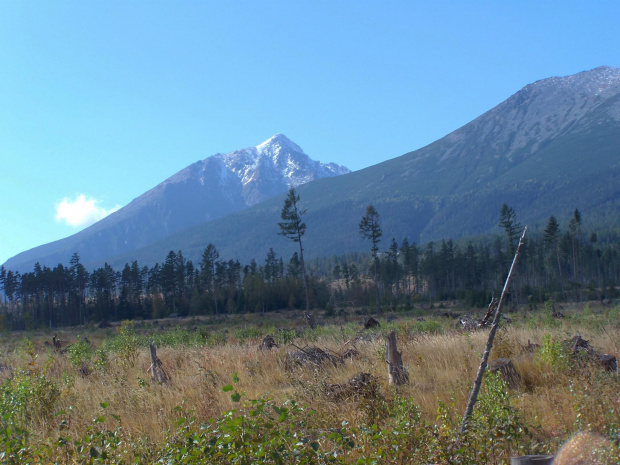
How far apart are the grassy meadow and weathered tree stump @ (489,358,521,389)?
6 cm

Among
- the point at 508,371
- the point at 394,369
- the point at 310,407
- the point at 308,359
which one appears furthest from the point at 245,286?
the point at 310,407

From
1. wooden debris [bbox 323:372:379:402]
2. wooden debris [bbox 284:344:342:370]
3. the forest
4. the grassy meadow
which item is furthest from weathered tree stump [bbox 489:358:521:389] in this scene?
the forest

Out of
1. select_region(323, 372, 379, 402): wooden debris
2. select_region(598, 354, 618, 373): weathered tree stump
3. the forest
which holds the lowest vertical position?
select_region(598, 354, 618, 373): weathered tree stump

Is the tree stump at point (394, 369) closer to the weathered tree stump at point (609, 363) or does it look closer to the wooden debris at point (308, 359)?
the wooden debris at point (308, 359)

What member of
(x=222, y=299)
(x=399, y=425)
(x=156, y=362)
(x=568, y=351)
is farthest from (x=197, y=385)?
(x=222, y=299)

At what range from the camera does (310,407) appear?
660 cm

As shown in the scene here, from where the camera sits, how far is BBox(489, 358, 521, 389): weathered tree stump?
24.7 ft

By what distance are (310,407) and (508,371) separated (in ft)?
9.82

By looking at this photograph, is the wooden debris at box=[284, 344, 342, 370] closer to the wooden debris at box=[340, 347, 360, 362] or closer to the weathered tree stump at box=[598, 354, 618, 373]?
the wooden debris at box=[340, 347, 360, 362]

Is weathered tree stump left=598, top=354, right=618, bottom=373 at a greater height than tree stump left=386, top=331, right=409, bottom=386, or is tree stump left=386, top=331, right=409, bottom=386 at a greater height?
tree stump left=386, top=331, right=409, bottom=386

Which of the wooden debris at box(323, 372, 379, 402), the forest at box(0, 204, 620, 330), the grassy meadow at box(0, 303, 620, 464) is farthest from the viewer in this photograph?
the forest at box(0, 204, 620, 330)

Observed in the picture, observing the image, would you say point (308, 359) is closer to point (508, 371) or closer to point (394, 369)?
point (394, 369)

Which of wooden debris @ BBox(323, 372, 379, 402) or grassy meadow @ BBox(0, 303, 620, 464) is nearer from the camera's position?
grassy meadow @ BBox(0, 303, 620, 464)

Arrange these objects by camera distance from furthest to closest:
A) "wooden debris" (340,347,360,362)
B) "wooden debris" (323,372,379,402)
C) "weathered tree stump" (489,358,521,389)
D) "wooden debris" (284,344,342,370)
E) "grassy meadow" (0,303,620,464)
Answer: "wooden debris" (340,347,360,362) < "wooden debris" (284,344,342,370) < "weathered tree stump" (489,358,521,389) < "wooden debris" (323,372,379,402) < "grassy meadow" (0,303,620,464)
